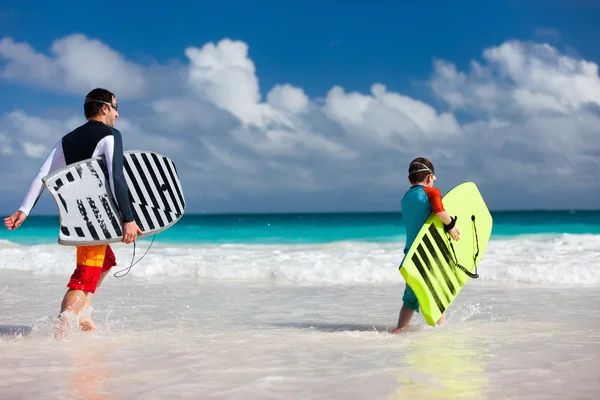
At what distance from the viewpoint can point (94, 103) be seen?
422cm

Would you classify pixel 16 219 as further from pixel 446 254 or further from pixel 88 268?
pixel 446 254

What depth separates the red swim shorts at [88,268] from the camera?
13.8 feet

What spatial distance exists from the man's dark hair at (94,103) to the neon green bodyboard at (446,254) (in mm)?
2379

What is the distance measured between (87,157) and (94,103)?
37 cm

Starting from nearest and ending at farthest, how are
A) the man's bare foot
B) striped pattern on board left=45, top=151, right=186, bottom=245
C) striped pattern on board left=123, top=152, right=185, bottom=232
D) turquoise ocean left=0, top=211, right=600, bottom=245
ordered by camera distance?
striped pattern on board left=45, top=151, right=186, bottom=245 < the man's bare foot < striped pattern on board left=123, top=152, right=185, bottom=232 < turquoise ocean left=0, top=211, right=600, bottom=245

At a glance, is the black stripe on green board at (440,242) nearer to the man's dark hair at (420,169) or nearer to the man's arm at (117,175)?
the man's dark hair at (420,169)

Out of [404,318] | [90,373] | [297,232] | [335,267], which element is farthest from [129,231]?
[297,232]

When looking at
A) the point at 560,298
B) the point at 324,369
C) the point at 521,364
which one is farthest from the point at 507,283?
the point at 324,369

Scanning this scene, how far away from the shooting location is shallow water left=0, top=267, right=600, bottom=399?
301 cm

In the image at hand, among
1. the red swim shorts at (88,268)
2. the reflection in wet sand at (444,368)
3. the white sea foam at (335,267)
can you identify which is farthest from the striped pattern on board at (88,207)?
the white sea foam at (335,267)

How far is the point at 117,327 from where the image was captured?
16.3 feet

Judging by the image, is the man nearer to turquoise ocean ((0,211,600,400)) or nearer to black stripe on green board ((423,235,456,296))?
turquoise ocean ((0,211,600,400))

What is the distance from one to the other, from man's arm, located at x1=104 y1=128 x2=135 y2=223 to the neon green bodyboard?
1.96 meters

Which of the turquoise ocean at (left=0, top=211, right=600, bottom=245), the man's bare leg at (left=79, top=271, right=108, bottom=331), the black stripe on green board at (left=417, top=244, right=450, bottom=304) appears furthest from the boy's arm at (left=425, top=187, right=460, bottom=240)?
the turquoise ocean at (left=0, top=211, right=600, bottom=245)
